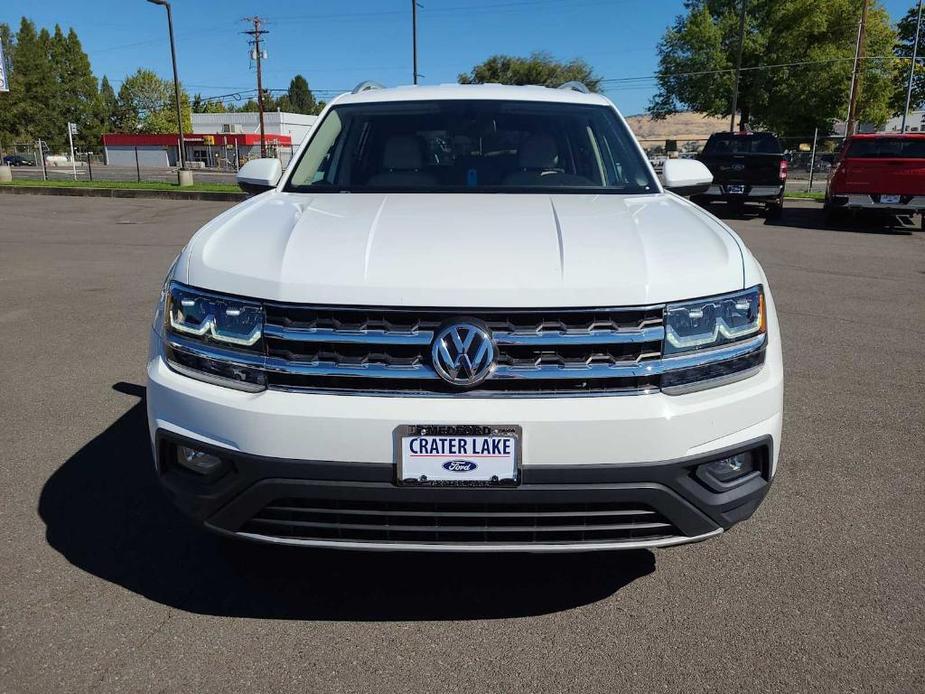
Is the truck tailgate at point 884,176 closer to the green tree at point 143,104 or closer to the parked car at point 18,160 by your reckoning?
the parked car at point 18,160

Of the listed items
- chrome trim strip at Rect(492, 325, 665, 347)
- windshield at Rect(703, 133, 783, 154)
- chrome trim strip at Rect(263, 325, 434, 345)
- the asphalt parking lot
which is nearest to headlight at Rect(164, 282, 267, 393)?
chrome trim strip at Rect(263, 325, 434, 345)

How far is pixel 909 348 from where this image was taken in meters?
6.02

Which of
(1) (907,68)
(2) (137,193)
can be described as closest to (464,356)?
(2) (137,193)

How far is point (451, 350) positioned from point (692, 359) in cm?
70

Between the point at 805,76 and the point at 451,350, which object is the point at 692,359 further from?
the point at 805,76

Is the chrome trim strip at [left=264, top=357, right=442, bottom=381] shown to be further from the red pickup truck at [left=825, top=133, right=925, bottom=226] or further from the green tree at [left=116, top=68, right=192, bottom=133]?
the green tree at [left=116, top=68, right=192, bottom=133]

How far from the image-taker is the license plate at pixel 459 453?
2131 mm

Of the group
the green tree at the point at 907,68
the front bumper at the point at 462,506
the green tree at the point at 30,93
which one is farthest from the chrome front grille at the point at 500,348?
the green tree at the point at 30,93

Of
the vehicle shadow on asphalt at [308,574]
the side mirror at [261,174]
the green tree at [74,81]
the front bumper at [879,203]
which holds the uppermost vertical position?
the green tree at [74,81]

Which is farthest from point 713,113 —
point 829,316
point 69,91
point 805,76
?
point 69,91

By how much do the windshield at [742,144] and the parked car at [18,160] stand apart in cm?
7040

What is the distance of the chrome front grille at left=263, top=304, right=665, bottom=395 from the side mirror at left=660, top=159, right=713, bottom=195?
1840 millimetres

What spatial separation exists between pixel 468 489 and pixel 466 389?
0.28 metres

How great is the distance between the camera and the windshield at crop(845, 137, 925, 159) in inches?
564
